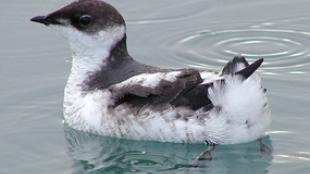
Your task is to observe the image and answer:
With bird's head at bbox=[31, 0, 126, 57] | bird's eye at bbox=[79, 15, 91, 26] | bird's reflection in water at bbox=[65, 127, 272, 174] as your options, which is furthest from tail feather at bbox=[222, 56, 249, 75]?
bird's eye at bbox=[79, 15, 91, 26]

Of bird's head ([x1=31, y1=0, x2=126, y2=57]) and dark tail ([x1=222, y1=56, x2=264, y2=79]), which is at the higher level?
bird's head ([x1=31, y1=0, x2=126, y2=57])

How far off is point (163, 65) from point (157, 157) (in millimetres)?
1961

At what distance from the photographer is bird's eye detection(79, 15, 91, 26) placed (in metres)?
9.71

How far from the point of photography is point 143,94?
9117mm

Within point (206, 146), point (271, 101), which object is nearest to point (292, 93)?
point (271, 101)

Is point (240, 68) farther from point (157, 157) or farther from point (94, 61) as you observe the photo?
point (94, 61)

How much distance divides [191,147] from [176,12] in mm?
3385

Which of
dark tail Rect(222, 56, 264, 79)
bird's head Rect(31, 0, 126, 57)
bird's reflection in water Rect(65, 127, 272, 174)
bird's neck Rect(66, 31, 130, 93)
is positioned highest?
bird's head Rect(31, 0, 126, 57)

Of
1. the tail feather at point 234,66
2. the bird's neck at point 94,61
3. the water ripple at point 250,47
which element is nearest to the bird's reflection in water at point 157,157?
the bird's neck at point 94,61

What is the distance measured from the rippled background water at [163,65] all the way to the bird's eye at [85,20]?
101 centimetres

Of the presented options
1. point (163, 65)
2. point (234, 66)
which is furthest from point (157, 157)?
point (163, 65)

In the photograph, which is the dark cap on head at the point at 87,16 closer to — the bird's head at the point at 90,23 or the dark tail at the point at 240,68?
the bird's head at the point at 90,23

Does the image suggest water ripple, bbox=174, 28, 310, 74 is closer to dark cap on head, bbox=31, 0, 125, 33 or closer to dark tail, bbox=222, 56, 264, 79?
dark cap on head, bbox=31, 0, 125, 33

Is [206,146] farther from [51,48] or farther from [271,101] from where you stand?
[51,48]
